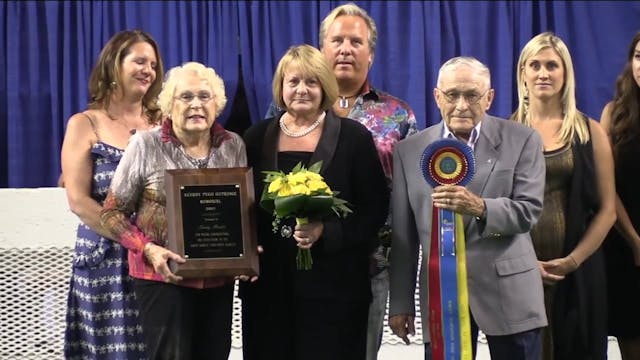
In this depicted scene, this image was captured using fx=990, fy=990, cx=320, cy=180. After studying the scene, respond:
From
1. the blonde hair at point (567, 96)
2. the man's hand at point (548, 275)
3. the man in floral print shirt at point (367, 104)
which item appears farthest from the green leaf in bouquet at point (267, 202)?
the blonde hair at point (567, 96)

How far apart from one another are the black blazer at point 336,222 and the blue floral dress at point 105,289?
52 centimetres

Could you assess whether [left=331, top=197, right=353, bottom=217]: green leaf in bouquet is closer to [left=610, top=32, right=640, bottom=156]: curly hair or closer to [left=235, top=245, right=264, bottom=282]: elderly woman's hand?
[left=235, top=245, right=264, bottom=282]: elderly woman's hand

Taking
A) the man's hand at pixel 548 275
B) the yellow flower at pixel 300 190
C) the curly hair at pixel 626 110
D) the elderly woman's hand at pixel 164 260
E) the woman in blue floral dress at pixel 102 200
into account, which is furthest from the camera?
the curly hair at pixel 626 110

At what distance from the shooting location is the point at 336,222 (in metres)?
2.79

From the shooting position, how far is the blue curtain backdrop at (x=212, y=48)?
5.07m

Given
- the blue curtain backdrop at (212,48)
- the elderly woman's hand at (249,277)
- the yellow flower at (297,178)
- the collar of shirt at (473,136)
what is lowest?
the elderly woman's hand at (249,277)

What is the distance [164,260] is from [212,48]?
2552mm

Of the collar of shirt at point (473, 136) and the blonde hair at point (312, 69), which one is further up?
the blonde hair at point (312, 69)

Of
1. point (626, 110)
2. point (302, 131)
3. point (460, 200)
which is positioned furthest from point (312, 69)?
point (626, 110)

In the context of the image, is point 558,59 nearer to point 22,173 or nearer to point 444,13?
point 444,13

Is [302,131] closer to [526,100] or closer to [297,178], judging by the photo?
[297,178]

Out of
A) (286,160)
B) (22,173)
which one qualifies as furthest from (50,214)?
(286,160)

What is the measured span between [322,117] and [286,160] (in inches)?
7.1

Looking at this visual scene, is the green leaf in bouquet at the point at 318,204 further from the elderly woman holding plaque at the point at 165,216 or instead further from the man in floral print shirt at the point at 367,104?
the man in floral print shirt at the point at 367,104
